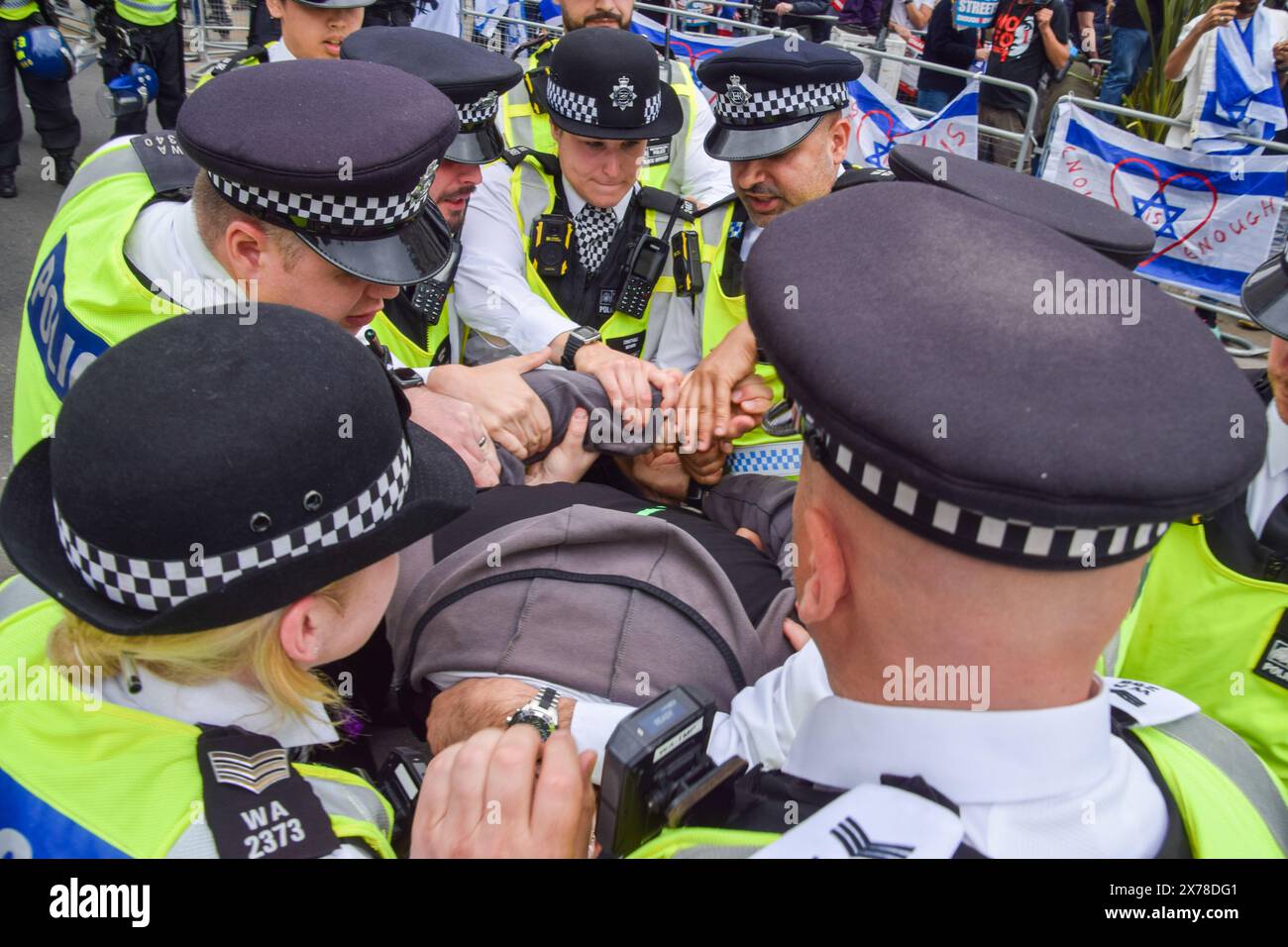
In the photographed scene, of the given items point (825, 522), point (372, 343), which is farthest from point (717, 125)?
point (825, 522)

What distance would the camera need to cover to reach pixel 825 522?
110 centimetres

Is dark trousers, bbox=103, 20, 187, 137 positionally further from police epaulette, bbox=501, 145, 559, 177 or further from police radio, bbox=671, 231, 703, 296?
police radio, bbox=671, 231, 703, 296

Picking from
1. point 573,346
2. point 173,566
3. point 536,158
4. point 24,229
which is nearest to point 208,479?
point 173,566

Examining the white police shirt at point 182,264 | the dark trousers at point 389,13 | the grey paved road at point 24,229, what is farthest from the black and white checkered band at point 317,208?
the dark trousers at point 389,13

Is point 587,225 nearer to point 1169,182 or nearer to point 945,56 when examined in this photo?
point 1169,182

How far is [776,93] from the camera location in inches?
113

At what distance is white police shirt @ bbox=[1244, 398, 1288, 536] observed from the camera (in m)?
1.79

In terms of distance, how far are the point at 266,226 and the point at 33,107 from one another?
5566 mm

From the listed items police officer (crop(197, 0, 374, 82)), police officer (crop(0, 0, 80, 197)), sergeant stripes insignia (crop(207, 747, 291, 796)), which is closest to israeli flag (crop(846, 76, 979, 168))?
police officer (crop(197, 0, 374, 82))

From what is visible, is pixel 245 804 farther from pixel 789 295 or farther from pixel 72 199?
pixel 72 199

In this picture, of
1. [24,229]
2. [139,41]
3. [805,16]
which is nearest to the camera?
[24,229]

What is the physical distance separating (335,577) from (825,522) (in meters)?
0.65

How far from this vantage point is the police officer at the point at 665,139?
3715 mm

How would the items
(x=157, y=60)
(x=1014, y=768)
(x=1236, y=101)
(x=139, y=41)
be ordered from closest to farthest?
(x=1014, y=768), (x=1236, y=101), (x=139, y=41), (x=157, y=60)
